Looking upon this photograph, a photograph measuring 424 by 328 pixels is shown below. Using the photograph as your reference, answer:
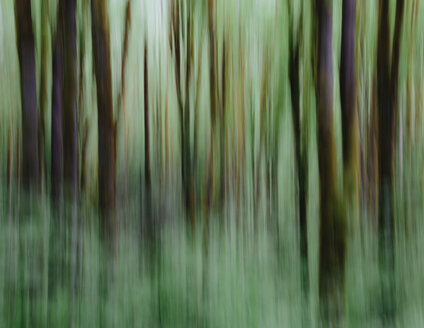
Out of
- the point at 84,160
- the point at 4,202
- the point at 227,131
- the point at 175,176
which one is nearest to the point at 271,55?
the point at 227,131

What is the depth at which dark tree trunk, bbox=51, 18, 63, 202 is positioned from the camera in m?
0.79

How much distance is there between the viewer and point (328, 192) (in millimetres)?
795

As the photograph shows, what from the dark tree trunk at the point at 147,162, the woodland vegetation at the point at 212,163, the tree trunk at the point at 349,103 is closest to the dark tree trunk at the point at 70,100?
the woodland vegetation at the point at 212,163

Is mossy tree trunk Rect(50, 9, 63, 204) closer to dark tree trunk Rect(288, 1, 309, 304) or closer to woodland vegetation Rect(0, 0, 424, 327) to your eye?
woodland vegetation Rect(0, 0, 424, 327)

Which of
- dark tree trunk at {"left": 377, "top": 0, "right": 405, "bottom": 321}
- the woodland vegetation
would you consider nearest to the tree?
the woodland vegetation

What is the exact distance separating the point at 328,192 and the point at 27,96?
0.53m

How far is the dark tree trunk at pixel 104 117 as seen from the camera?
2.57ft

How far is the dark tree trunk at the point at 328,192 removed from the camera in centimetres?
79

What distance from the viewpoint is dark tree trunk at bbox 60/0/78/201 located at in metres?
0.79

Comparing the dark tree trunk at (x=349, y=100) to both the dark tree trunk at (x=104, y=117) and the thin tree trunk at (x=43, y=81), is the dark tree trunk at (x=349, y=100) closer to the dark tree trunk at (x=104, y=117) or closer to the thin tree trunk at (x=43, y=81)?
the dark tree trunk at (x=104, y=117)

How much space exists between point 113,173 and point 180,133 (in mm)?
131

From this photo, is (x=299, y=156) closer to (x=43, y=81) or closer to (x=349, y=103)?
(x=349, y=103)

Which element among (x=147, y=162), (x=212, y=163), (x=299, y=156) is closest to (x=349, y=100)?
(x=299, y=156)

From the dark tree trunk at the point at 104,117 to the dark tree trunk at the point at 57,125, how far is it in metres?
0.06
